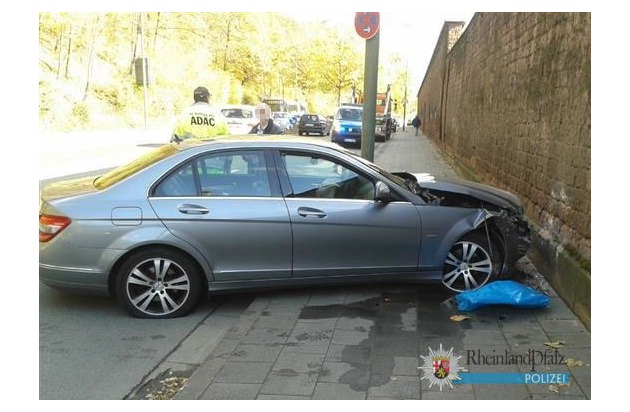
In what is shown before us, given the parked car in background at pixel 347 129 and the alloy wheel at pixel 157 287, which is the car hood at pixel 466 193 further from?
the parked car in background at pixel 347 129

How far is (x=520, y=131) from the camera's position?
720 centimetres

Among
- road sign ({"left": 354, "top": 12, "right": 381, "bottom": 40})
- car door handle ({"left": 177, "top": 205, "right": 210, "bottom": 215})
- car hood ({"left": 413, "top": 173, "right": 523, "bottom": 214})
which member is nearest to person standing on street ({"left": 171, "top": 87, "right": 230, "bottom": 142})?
road sign ({"left": 354, "top": 12, "right": 381, "bottom": 40})

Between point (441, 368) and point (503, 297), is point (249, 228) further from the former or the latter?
point (503, 297)

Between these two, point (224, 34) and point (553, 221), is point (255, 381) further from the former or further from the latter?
point (224, 34)

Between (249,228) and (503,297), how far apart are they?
6.87 ft

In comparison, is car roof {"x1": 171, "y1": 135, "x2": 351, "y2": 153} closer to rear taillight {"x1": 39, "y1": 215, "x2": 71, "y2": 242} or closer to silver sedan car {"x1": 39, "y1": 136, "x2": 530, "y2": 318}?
silver sedan car {"x1": 39, "y1": 136, "x2": 530, "y2": 318}

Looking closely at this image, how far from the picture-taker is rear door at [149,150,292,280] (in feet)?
14.4

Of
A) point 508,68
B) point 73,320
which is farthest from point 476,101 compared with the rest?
point 73,320

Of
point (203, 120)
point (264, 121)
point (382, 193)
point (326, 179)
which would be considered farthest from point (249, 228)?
point (264, 121)

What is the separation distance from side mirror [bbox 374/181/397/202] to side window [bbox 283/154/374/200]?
9 centimetres

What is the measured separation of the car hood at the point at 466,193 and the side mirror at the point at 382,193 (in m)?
Result: 0.65

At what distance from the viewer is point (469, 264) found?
488 centimetres

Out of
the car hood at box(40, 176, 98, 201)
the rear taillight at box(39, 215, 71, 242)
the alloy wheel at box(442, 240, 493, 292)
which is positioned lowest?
the alloy wheel at box(442, 240, 493, 292)

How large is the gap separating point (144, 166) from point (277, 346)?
1.93 meters
